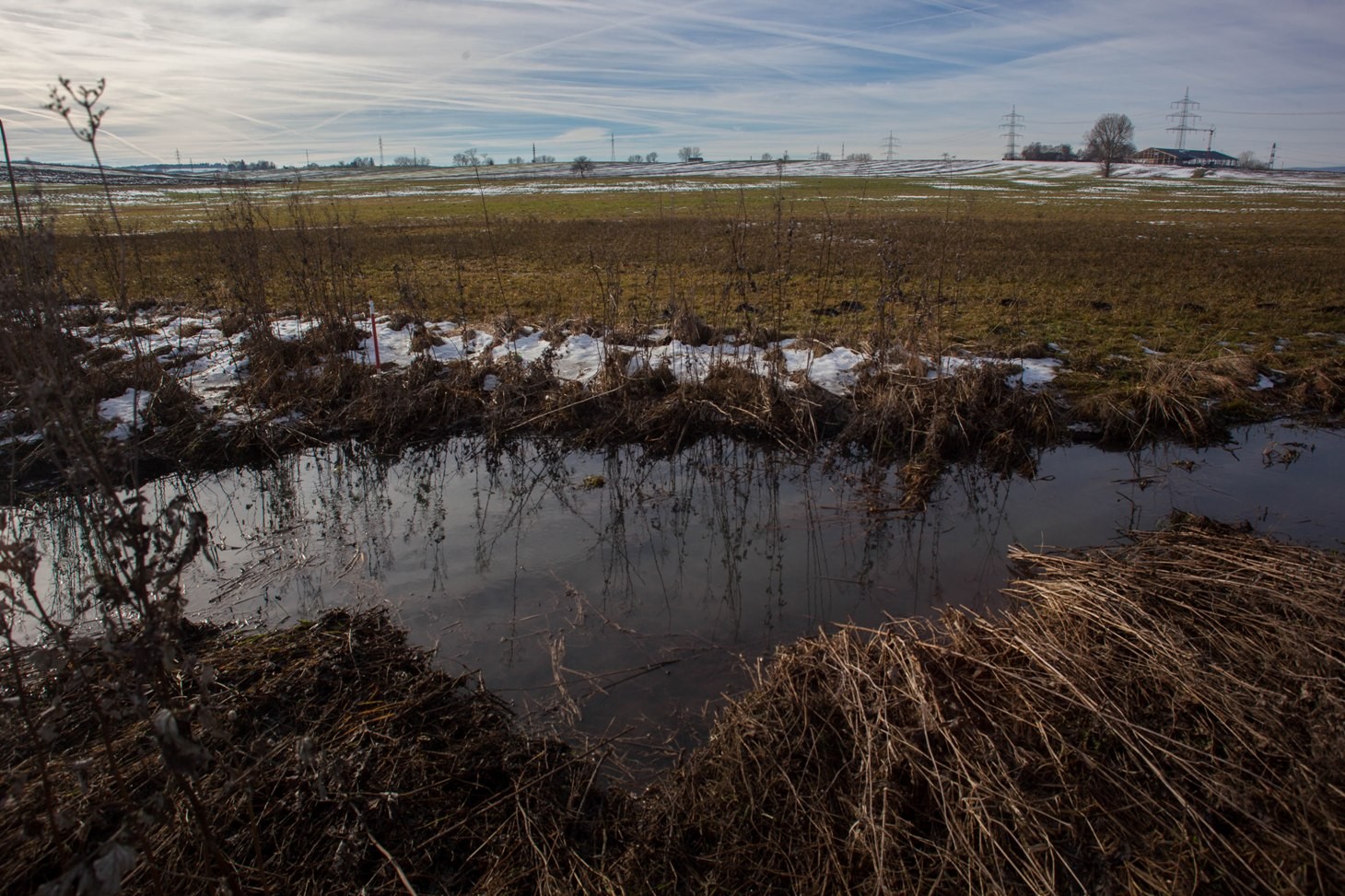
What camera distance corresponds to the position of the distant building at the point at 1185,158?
9512 cm

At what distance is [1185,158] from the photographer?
332ft

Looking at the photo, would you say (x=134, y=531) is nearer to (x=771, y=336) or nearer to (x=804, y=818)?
(x=804, y=818)

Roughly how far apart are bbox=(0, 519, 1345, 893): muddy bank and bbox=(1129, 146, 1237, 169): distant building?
111471 mm

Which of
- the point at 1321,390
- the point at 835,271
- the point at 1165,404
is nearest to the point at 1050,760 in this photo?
the point at 1165,404

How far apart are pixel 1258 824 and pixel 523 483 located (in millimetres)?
6145

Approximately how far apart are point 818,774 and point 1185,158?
12778 cm

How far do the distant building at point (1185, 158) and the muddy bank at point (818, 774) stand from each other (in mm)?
111471

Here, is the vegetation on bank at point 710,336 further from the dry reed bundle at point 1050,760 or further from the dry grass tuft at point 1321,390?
the dry reed bundle at point 1050,760

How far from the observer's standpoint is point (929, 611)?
5.11m

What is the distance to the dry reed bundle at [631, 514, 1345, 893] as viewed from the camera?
2771mm

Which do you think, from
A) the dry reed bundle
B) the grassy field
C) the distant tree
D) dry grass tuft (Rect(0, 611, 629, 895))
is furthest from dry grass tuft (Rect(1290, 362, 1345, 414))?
the distant tree

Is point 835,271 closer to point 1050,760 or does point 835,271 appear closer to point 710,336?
point 710,336

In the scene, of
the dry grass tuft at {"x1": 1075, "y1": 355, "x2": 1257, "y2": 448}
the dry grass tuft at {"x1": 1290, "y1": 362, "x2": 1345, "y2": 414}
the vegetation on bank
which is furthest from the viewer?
the dry grass tuft at {"x1": 1290, "y1": 362, "x2": 1345, "y2": 414}

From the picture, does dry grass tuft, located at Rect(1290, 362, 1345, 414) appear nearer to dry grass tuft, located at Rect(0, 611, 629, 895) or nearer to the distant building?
dry grass tuft, located at Rect(0, 611, 629, 895)
